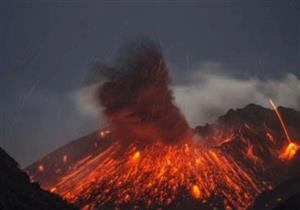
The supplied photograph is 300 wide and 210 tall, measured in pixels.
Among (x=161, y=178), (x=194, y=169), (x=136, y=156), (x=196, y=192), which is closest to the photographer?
(x=196, y=192)

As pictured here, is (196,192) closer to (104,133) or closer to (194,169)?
(194,169)

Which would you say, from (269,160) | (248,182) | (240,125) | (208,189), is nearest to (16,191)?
(208,189)

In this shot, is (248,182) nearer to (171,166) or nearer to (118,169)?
(171,166)

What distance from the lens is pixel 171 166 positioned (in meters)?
144

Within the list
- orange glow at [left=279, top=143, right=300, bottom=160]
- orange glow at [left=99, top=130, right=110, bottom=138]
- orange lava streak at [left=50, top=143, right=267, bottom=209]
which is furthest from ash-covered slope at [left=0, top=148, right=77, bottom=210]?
orange glow at [left=99, top=130, right=110, bottom=138]

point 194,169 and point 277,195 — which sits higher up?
point 194,169

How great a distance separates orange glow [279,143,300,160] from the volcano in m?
0.43

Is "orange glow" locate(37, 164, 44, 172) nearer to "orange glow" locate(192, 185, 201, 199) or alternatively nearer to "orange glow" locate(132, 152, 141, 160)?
"orange glow" locate(132, 152, 141, 160)

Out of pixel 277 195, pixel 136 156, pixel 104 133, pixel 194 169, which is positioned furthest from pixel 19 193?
pixel 104 133

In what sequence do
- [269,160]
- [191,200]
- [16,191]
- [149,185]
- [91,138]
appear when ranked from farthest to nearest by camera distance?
[91,138], [269,160], [149,185], [191,200], [16,191]

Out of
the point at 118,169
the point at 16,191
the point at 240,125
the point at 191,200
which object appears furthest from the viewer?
the point at 240,125

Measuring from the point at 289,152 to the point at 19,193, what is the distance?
11461 centimetres

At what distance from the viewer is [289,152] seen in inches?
6299

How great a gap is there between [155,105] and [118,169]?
70.3 feet
